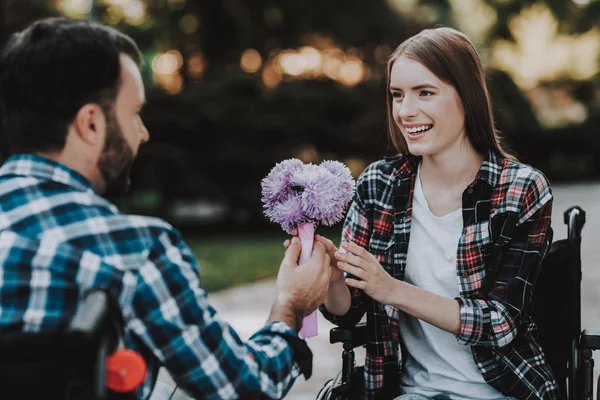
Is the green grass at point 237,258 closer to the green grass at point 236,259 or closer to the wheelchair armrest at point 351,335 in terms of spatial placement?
the green grass at point 236,259

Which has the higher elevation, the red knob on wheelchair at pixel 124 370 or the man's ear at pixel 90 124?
the man's ear at pixel 90 124

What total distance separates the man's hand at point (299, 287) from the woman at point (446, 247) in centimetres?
11

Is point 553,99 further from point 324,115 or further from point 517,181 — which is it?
point 517,181

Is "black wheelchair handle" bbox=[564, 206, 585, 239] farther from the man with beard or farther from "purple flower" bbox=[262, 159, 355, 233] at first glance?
the man with beard

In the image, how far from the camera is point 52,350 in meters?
1.33

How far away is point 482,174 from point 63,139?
138cm

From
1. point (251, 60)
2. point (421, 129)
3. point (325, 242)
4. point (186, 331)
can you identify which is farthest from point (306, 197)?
point (251, 60)

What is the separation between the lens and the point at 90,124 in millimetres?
1539

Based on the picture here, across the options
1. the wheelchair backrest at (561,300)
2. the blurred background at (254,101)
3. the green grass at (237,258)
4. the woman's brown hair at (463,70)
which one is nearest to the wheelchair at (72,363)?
the woman's brown hair at (463,70)

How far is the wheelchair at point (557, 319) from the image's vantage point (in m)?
2.43

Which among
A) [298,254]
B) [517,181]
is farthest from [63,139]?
[517,181]

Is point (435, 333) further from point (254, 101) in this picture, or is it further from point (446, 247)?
point (254, 101)

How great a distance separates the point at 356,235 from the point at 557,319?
2.35ft

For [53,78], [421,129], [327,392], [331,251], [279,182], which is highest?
[53,78]
